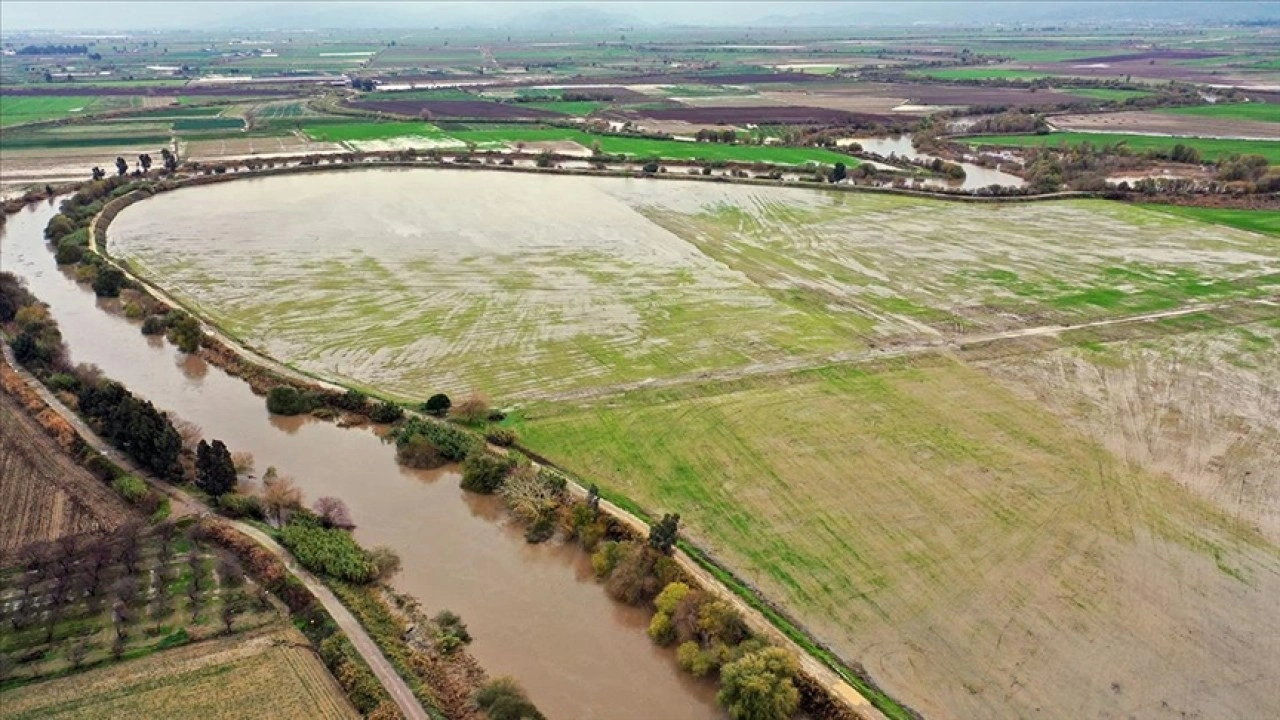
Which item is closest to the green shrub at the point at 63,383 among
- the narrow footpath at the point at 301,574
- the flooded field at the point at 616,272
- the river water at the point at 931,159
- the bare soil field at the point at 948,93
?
the narrow footpath at the point at 301,574

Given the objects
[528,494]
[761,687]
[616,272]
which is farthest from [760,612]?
[616,272]

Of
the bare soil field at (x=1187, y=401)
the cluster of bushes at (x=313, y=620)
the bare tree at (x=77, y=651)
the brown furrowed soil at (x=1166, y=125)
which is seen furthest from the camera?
the brown furrowed soil at (x=1166, y=125)

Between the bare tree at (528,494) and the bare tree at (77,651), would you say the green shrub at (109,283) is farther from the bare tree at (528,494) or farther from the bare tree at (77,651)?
the bare tree at (528,494)

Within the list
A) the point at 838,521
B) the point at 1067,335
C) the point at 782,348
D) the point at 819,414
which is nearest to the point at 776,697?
the point at 838,521

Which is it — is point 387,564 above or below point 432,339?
below

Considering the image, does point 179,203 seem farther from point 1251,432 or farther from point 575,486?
point 1251,432

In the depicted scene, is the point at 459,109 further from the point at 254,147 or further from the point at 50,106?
the point at 50,106
